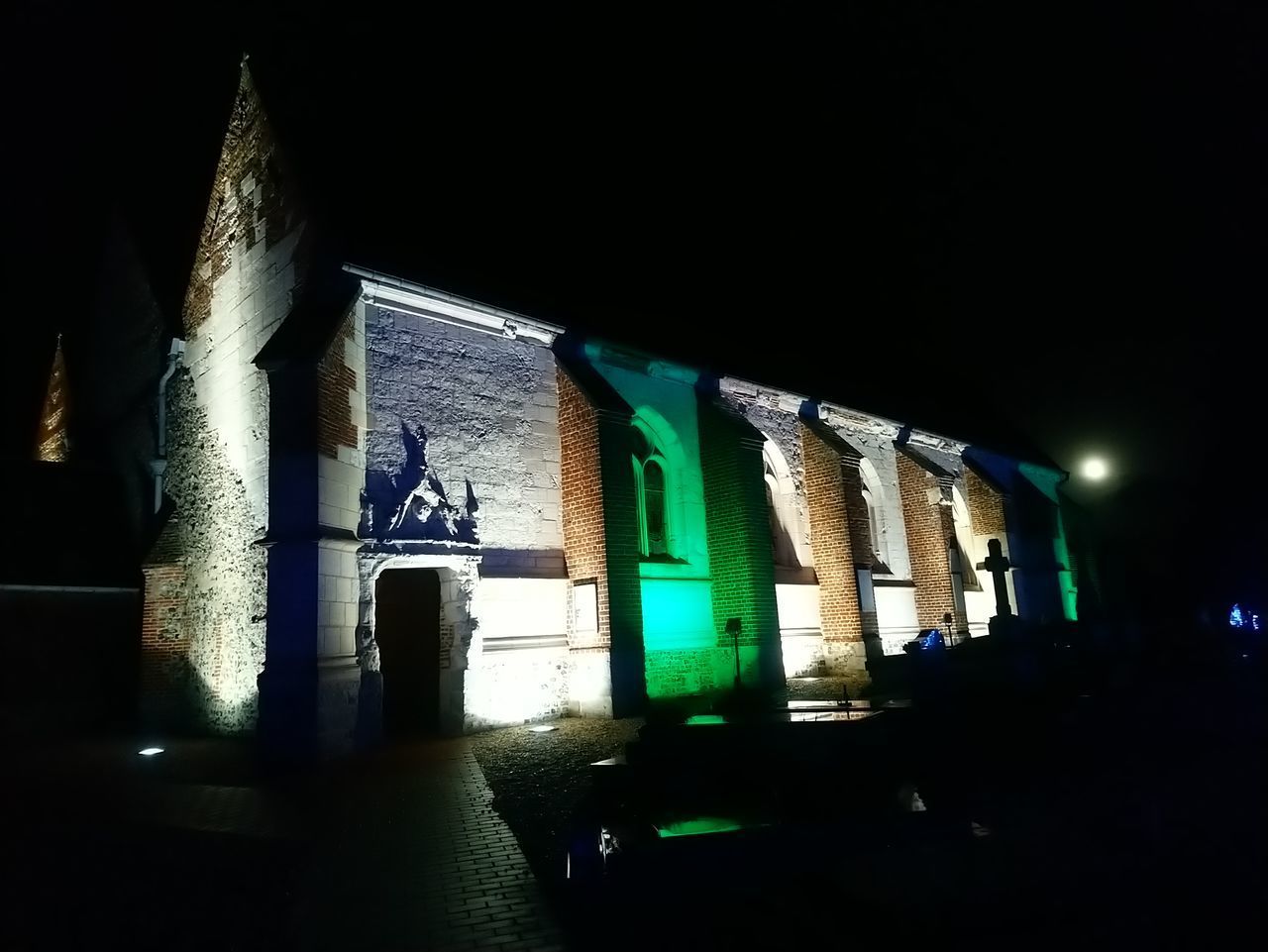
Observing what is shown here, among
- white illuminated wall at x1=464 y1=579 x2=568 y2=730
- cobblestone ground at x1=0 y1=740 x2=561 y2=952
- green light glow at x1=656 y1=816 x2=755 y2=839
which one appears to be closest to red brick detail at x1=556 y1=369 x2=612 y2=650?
white illuminated wall at x1=464 y1=579 x2=568 y2=730

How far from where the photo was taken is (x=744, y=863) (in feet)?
15.1

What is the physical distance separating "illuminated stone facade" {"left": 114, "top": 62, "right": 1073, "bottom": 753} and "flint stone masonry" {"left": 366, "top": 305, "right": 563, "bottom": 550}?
4 cm

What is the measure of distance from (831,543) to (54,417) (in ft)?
60.8

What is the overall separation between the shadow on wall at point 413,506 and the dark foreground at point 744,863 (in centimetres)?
365

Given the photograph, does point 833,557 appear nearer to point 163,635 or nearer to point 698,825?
point 698,825

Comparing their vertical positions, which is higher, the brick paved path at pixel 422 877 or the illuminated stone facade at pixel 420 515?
the illuminated stone facade at pixel 420 515

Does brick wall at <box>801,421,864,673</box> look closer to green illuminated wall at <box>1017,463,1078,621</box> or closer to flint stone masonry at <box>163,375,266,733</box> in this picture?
green illuminated wall at <box>1017,463,1078,621</box>

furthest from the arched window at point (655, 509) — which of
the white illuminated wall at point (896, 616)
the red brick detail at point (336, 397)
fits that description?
the white illuminated wall at point (896, 616)

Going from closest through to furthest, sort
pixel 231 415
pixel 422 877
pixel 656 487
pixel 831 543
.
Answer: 1. pixel 422 877
2. pixel 231 415
3. pixel 656 487
4. pixel 831 543

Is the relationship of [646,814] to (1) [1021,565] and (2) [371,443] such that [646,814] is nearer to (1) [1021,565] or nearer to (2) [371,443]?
(2) [371,443]

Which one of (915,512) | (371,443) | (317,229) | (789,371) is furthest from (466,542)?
(915,512)

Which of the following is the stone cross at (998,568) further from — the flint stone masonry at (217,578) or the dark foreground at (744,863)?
the flint stone masonry at (217,578)

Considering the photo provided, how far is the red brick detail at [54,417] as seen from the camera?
685 inches

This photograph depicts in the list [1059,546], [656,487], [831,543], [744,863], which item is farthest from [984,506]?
[744,863]
